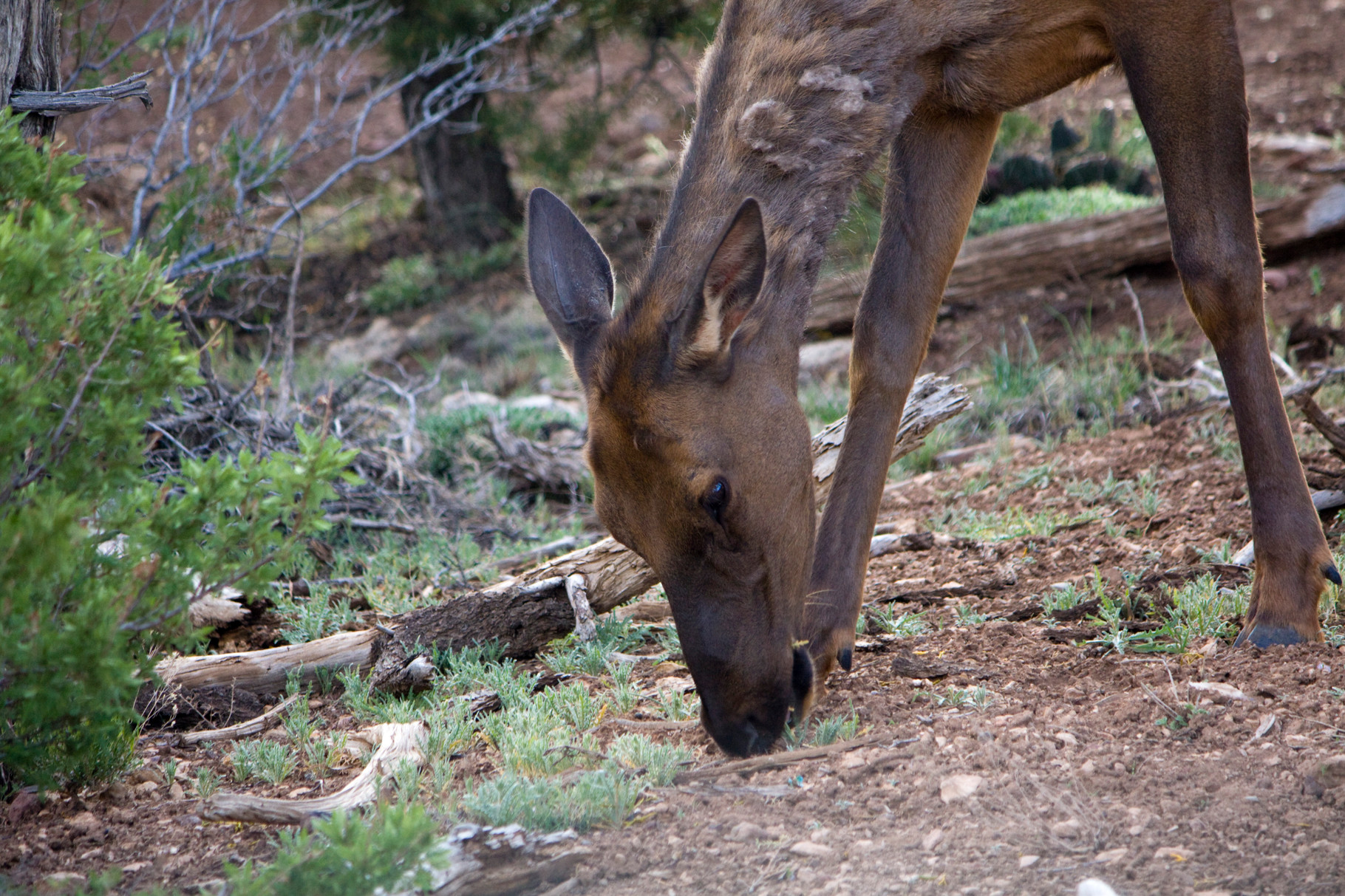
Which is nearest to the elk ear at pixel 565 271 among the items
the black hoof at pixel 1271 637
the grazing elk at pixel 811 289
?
the grazing elk at pixel 811 289

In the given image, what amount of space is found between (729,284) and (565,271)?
1.97 feet

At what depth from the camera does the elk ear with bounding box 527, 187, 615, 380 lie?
337 cm

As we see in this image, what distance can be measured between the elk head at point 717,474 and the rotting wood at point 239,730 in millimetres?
1201

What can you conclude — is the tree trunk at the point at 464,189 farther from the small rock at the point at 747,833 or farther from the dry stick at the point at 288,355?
the small rock at the point at 747,833

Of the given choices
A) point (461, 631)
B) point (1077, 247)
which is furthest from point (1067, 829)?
point (1077, 247)

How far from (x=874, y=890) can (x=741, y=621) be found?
0.90 m

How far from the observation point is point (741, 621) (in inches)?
118

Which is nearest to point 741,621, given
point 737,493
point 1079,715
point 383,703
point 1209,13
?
point 737,493

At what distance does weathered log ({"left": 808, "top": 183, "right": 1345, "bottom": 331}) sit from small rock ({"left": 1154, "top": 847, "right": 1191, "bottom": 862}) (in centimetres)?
502

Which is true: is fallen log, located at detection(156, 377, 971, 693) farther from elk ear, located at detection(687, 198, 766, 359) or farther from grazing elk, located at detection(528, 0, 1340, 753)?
elk ear, located at detection(687, 198, 766, 359)

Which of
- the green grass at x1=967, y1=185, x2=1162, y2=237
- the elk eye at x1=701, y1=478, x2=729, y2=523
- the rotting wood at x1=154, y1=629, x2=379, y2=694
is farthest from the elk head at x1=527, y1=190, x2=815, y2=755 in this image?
the green grass at x1=967, y1=185, x2=1162, y2=237

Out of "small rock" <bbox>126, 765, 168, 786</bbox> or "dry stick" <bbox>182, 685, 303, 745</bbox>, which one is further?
"dry stick" <bbox>182, 685, 303, 745</bbox>

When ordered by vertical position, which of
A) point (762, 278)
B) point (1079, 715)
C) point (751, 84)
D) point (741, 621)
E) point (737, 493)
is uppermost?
point (751, 84)

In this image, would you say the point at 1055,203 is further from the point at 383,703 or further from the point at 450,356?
the point at 383,703
